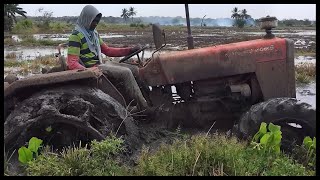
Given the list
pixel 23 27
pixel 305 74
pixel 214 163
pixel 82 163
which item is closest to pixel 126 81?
pixel 82 163

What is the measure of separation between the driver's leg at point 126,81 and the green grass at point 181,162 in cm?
103

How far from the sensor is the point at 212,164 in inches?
159

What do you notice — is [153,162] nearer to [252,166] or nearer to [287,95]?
[252,166]

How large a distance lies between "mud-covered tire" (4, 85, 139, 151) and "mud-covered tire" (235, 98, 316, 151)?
4.27 ft

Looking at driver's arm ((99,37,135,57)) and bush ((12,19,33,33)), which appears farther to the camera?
bush ((12,19,33,33))

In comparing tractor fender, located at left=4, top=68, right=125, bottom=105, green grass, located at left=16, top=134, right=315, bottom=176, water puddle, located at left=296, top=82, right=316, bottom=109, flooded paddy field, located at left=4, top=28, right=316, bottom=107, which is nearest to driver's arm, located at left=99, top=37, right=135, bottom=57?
tractor fender, located at left=4, top=68, right=125, bottom=105

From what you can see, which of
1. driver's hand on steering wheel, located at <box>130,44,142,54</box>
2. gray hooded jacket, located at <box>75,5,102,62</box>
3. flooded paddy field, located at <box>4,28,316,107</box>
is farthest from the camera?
flooded paddy field, located at <box>4,28,316,107</box>

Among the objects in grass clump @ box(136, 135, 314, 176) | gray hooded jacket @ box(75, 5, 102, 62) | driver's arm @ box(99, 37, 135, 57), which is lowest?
grass clump @ box(136, 135, 314, 176)

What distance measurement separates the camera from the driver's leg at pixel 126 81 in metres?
5.31

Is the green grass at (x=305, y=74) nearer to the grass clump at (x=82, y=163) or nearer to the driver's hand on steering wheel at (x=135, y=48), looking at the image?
the driver's hand on steering wheel at (x=135, y=48)

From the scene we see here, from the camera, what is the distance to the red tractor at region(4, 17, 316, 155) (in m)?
4.75

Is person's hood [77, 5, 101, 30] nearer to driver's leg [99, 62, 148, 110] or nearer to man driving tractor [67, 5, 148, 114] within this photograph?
man driving tractor [67, 5, 148, 114]

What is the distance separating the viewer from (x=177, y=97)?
5.78m
